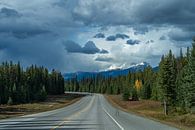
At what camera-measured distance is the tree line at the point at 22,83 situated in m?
122

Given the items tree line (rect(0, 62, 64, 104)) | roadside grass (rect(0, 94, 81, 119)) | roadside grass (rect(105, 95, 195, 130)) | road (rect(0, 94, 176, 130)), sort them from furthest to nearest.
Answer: tree line (rect(0, 62, 64, 104)), roadside grass (rect(0, 94, 81, 119)), roadside grass (rect(105, 95, 195, 130)), road (rect(0, 94, 176, 130))

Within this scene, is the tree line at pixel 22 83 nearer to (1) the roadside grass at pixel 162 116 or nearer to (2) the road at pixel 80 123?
(1) the roadside grass at pixel 162 116

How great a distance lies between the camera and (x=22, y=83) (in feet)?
490

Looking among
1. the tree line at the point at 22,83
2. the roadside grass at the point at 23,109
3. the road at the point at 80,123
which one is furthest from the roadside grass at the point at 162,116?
the tree line at the point at 22,83

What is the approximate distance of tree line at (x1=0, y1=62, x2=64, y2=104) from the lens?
122 metres

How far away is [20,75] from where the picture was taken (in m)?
152

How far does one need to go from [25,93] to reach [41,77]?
163ft

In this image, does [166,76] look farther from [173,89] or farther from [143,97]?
[143,97]

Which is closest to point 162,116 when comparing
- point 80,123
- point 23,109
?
point 80,123

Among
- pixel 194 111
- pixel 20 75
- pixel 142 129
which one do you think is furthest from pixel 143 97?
pixel 142 129

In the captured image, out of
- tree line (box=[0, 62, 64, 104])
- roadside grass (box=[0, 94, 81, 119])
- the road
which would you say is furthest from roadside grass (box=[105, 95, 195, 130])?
tree line (box=[0, 62, 64, 104])

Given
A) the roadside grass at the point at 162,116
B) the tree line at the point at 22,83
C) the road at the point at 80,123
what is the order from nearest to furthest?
1. the road at the point at 80,123
2. the roadside grass at the point at 162,116
3. the tree line at the point at 22,83

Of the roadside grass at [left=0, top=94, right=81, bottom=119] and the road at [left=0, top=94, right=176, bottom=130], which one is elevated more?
the road at [left=0, top=94, right=176, bottom=130]

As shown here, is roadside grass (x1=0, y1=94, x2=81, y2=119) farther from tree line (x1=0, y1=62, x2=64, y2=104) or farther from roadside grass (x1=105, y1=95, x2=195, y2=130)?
roadside grass (x1=105, y1=95, x2=195, y2=130)
